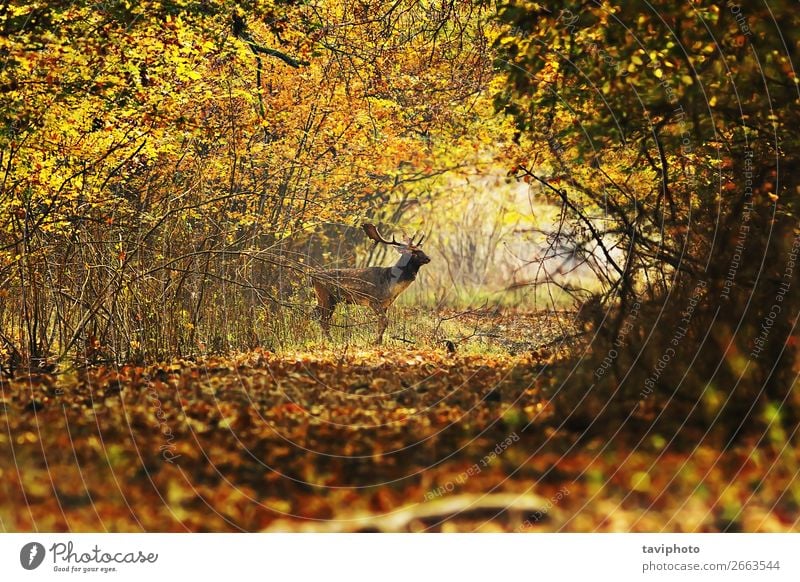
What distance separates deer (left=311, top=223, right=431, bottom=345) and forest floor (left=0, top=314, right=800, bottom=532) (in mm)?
4827

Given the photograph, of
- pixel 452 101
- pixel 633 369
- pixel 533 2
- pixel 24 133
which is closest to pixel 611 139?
pixel 533 2

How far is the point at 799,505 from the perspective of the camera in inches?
264

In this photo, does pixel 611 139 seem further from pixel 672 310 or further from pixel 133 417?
pixel 133 417

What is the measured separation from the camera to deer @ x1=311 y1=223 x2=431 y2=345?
13.4m

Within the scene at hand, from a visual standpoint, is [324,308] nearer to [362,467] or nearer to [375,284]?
[375,284]

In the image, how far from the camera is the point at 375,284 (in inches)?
589

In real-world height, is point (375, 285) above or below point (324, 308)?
above

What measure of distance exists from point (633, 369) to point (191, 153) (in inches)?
269

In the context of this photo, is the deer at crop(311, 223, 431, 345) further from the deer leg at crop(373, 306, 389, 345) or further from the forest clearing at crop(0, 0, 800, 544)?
the forest clearing at crop(0, 0, 800, 544)
